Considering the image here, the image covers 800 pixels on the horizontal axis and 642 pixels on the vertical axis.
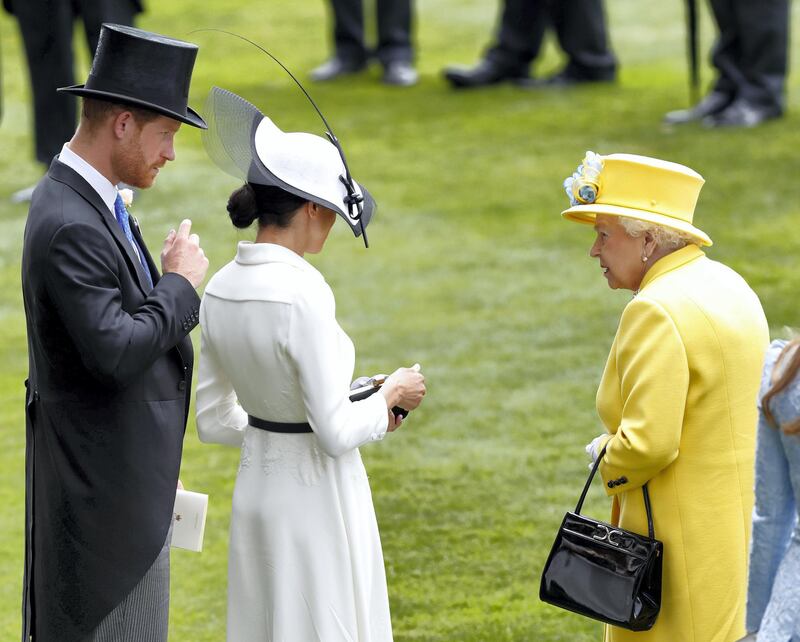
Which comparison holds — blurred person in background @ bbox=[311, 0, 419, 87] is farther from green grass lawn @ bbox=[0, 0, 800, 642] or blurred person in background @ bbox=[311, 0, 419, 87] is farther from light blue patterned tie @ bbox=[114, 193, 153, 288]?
light blue patterned tie @ bbox=[114, 193, 153, 288]

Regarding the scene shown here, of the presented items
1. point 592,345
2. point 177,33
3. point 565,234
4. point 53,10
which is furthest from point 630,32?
point 592,345

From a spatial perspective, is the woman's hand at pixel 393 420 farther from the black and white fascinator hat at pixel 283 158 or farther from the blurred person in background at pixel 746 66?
the blurred person in background at pixel 746 66

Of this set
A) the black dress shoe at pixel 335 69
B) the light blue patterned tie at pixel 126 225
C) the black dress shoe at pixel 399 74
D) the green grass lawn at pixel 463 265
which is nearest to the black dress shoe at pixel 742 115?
the green grass lawn at pixel 463 265

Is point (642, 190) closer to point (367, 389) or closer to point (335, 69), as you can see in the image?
point (367, 389)

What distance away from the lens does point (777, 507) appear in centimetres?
278

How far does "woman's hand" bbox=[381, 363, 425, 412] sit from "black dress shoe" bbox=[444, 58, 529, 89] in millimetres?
8618

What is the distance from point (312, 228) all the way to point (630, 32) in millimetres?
10596

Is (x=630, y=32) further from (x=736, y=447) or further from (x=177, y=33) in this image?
(x=736, y=447)

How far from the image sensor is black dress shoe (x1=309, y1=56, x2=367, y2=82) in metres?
12.1

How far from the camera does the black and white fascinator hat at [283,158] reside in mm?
3199

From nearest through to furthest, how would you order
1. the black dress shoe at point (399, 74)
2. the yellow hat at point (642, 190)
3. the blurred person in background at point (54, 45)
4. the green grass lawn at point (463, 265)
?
the yellow hat at point (642, 190) < the green grass lawn at point (463, 265) < the blurred person in background at point (54, 45) < the black dress shoe at point (399, 74)

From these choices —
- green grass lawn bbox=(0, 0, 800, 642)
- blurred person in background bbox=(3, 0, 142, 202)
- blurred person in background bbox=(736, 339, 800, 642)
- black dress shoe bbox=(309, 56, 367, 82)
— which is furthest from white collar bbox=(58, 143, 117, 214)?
black dress shoe bbox=(309, 56, 367, 82)

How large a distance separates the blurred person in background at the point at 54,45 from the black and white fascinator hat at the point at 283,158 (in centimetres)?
614

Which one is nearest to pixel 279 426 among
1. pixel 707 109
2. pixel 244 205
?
pixel 244 205
